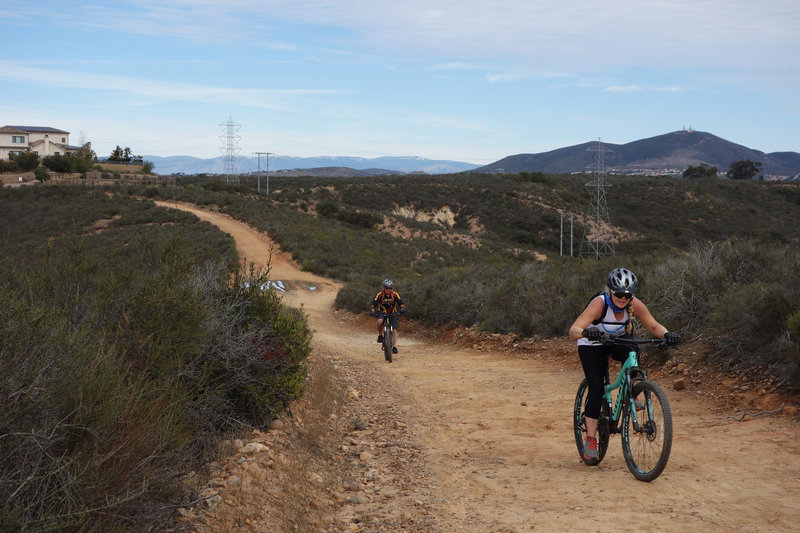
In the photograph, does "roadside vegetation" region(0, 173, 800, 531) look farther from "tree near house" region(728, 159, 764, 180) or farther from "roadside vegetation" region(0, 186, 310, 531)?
"tree near house" region(728, 159, 764, 180)

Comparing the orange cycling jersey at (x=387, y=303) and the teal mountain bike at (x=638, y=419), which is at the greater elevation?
the teal mountain bike at (x=638, y=419)

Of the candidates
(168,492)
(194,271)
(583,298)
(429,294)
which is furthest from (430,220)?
(168,492)

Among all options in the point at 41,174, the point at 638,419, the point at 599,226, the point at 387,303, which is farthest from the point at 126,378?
the point at 41,174

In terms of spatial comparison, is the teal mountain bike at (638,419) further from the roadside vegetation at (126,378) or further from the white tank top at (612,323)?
the roadside vegetation at (126,378)

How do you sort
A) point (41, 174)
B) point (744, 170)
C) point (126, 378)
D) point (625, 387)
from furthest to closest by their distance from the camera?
point (744, 170), point (41, 174), point (625, 387), point (126, 378)

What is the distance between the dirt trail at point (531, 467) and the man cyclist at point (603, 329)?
1.97 feet

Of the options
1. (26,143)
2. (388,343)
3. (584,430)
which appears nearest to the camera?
(584,430)

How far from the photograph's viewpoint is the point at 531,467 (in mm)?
6324

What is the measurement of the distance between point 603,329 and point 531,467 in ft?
5.04

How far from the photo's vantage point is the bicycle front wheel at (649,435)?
17.3 ft

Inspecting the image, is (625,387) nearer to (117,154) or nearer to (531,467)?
(531,467)

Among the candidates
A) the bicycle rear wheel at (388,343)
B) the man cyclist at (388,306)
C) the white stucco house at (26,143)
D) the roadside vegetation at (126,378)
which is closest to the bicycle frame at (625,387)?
the roadside vegetation at (126,378)

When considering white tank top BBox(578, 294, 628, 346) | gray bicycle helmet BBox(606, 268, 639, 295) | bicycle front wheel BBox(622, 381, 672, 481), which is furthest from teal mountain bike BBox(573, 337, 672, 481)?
gray bicycle helmet BBox(606, 268, 639, 295)

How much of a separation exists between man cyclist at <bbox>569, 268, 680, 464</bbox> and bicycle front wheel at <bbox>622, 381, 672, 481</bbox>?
133 millimetres
